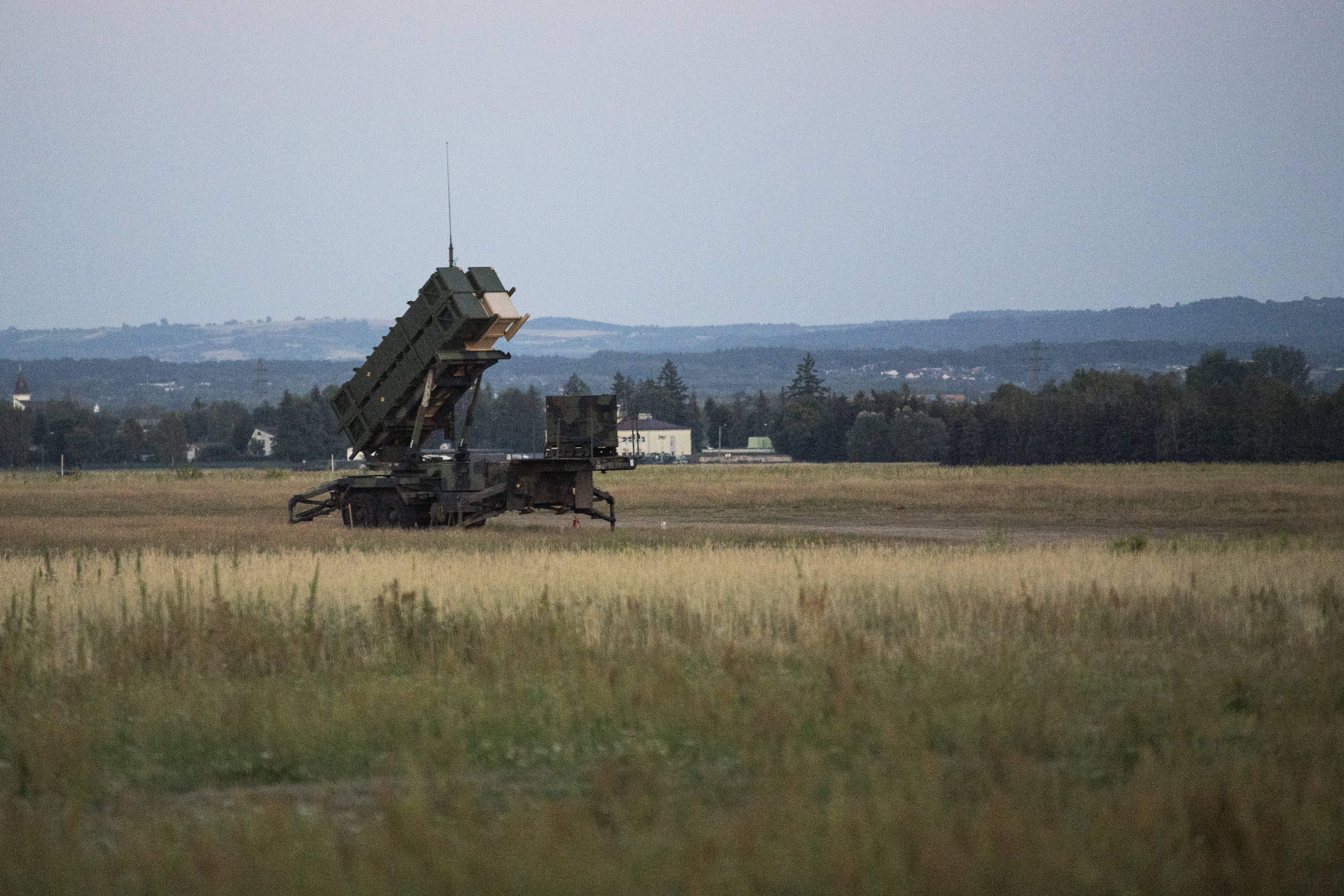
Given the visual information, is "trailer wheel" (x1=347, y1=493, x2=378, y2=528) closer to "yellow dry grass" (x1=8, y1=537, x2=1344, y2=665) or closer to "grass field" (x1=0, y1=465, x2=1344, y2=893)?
"yellow dry grass" (x1=8, y1=537, x2=1344, y2=665)

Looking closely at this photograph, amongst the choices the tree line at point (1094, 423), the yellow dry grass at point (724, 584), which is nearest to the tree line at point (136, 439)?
the tree line at point (1094, 423)

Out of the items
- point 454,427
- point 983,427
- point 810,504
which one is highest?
point 454,427

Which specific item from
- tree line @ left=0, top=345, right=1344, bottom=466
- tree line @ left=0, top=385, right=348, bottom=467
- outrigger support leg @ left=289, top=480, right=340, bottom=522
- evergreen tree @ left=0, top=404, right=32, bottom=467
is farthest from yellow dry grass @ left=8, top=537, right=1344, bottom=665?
evergreen tree @ left=0, top=404, right=32, bottom=467

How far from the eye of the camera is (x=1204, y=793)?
6.75 m

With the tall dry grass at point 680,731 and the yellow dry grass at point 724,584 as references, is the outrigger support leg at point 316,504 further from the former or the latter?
the tall dry grass at point 680,731

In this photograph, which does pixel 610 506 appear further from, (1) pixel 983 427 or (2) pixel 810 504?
(1) pixel 983 427

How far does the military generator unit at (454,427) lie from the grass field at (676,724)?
9.23m

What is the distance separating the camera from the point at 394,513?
99.5 ft

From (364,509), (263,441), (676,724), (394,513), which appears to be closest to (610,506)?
(394,513)

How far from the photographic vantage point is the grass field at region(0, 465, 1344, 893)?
600 centimetres

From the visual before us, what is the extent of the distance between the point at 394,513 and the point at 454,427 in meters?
2.12

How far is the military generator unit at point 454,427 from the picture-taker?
28078mm

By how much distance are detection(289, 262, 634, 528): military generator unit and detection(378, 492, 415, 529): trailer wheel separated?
0.07ft

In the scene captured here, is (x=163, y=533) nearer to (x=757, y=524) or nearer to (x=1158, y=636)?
(x=757, y=524)
